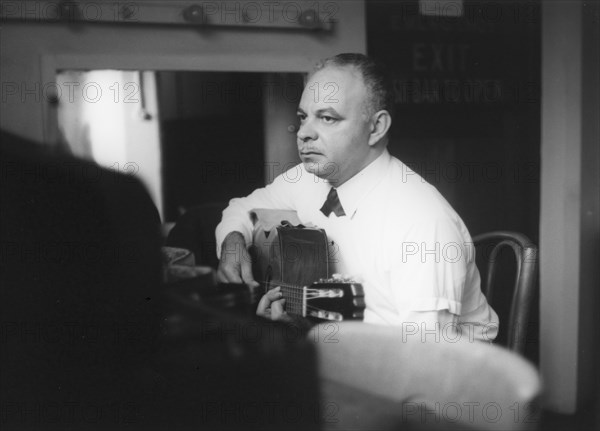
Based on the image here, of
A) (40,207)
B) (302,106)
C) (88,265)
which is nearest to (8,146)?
(40,207)

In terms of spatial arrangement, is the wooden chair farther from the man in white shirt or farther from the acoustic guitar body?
the acoustic guitar body

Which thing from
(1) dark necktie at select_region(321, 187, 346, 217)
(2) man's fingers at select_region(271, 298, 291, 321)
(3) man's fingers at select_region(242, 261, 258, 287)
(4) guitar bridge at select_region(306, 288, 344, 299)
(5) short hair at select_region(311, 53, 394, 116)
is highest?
(5) short hair at select_region(311, 53, 394, 116)

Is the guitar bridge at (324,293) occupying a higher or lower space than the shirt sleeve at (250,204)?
lower

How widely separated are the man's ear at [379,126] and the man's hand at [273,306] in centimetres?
29

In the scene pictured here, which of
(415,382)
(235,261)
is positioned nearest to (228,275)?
(235,261)

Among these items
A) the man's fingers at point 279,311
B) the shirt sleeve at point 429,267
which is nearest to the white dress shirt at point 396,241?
the shirt sleeve at point 429,267

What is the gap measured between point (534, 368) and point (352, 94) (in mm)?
638

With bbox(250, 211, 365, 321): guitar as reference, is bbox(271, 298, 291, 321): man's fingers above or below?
below

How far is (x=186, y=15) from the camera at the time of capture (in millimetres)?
1001

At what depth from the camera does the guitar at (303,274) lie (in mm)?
974

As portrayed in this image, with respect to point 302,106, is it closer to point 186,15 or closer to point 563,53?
point 186,15

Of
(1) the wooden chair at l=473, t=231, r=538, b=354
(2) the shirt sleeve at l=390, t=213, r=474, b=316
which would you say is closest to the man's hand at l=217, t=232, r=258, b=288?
(2) the shirt sleeve at l=390, t=213, r=474, b=316

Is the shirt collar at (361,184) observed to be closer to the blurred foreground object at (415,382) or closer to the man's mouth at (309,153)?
the man's mouth at (309,153)

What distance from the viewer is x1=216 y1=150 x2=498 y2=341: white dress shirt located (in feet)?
3.16
